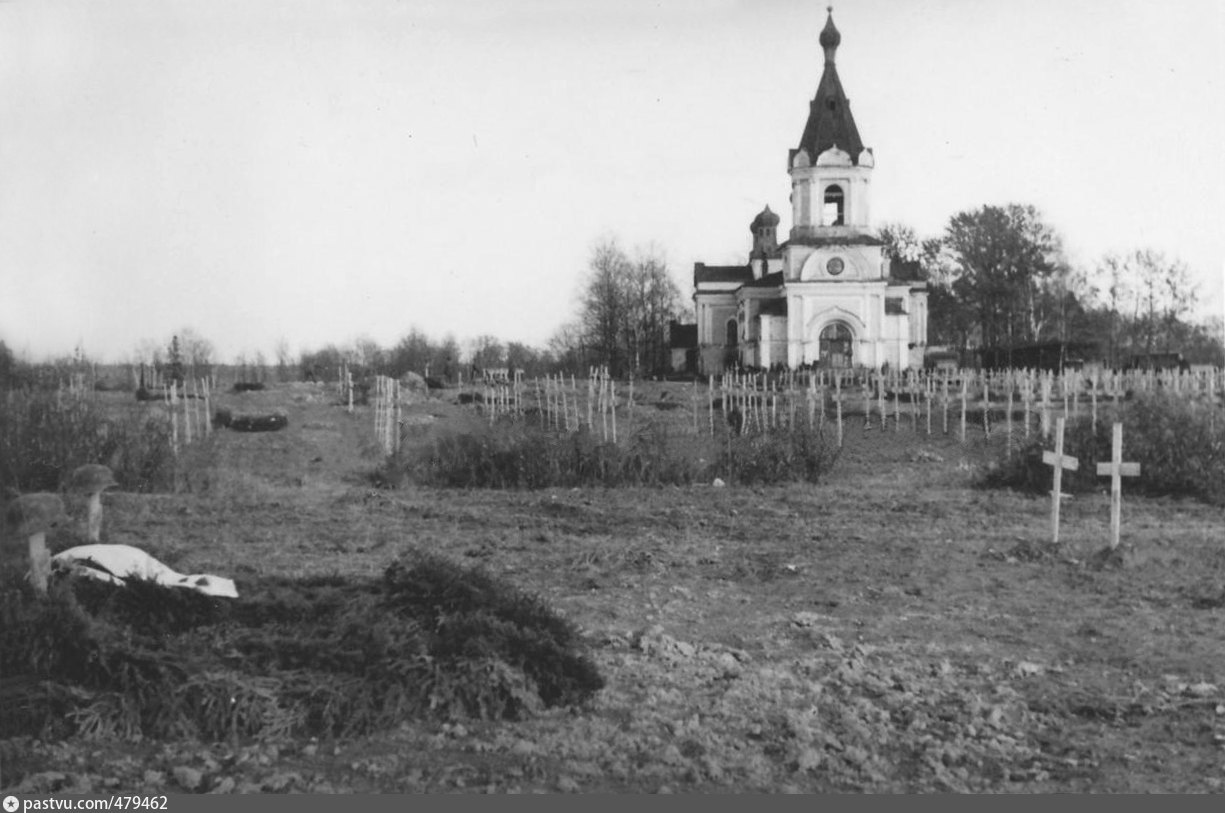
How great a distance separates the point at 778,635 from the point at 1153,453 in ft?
35.0

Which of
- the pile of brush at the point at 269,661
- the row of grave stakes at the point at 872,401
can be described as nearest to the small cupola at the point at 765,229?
the row of grave stakes at the point at 872,401

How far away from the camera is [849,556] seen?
10.4m

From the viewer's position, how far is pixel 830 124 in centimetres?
4303

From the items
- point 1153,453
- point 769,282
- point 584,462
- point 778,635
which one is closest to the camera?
point 778,635

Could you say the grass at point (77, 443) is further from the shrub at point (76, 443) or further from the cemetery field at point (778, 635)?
the cemetery field at point (778, 635)

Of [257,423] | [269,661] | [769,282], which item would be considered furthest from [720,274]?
[269,661]

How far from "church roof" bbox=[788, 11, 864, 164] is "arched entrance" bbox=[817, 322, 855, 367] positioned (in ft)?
22.3

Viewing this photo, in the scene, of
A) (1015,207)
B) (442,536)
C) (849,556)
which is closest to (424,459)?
(442,536)

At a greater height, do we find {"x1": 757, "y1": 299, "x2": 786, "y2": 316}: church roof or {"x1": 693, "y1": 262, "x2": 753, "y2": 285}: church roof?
{"x1": 693, "y1": 262, "x2": 753, "y2": 285}: church roof

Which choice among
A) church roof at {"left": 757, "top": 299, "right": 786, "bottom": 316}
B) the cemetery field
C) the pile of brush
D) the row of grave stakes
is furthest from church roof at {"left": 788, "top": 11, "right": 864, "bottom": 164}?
the pile of brush

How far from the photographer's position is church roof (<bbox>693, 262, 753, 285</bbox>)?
168ft

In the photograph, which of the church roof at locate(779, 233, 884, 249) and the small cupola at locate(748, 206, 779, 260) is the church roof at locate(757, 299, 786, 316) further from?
the small cupola at locate(748, 206, 779, 260)

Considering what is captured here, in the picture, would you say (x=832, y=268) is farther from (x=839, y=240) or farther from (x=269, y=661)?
(x=269, y=661)

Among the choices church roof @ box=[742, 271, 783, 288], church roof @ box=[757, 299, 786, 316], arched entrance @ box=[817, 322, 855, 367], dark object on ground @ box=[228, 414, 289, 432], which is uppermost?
church roof @ box=[742, 271, 783, 288]
